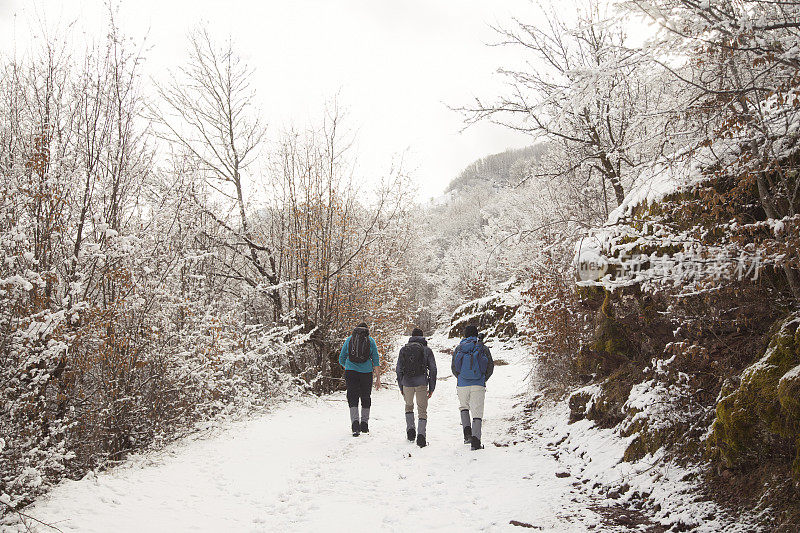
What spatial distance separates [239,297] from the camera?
42.0ft

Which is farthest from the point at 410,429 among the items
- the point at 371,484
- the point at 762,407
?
the point at 762,407

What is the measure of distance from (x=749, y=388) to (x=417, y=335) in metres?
5.00

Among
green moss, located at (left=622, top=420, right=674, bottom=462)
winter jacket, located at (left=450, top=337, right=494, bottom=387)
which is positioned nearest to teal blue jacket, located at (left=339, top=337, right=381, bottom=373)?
winter jacket, located at (left=450, top=337, right=494, bottom=387)

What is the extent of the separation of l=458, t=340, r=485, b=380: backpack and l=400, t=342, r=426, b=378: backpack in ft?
2.23

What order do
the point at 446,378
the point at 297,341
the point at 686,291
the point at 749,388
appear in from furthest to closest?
the point at 446,378 < the point at 297,341 < the point at 686,291 < the point at 749,388

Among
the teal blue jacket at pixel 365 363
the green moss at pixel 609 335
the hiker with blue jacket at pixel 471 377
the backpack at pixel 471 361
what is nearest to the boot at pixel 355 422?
the teal blue jacket at pixel 365 363

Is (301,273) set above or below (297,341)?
above

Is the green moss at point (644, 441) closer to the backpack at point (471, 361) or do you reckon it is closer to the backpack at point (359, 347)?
the backpack at point (471, 361)

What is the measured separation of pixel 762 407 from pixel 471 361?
422cm

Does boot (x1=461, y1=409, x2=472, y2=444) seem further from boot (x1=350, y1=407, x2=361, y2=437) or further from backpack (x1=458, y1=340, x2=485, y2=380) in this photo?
boot (x1=350, y1=407, x2=361, y2=437)

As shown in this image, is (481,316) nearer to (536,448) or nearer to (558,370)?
(558,370)

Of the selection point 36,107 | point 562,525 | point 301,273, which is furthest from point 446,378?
point 36,107

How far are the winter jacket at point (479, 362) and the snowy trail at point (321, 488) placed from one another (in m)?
1.04

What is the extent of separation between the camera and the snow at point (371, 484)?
4340 millimetres
